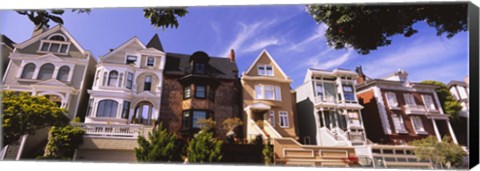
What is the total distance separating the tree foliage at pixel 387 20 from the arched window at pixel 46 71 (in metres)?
11.3

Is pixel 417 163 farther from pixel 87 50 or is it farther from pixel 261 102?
pixel 87 50

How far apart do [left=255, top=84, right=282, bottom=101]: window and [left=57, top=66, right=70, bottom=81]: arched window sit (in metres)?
8.23

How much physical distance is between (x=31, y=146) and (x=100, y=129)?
2216 mm

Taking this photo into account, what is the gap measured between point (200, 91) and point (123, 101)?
3319 mm

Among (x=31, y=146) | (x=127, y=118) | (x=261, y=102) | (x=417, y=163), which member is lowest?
(x=417, y=163)

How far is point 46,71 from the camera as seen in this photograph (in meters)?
11.8

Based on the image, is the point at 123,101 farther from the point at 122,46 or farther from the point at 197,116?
the point at 197,116

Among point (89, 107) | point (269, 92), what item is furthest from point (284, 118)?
point (89, 107)

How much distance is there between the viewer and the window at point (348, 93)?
14542 millimetres

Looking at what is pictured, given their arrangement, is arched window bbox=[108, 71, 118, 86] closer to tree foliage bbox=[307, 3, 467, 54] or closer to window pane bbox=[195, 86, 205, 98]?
window pane bbox=[195, 86, 205, 98]

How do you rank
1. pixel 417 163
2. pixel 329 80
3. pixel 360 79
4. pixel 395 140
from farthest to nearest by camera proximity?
1. pixel 360 79
2. pixel 329 80
3. pixel 395 140
4. pixel 417 163

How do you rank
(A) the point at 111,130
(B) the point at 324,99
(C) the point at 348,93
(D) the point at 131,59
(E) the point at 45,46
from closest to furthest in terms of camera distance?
(A) the point at 111,130, (E) the point at 45,46, (D) the point at 131,59, (B) the point at 324,99, (C) the point at 348,93

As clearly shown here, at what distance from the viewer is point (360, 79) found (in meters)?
16.1

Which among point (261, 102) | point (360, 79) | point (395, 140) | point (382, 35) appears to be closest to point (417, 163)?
point (395, 140)
